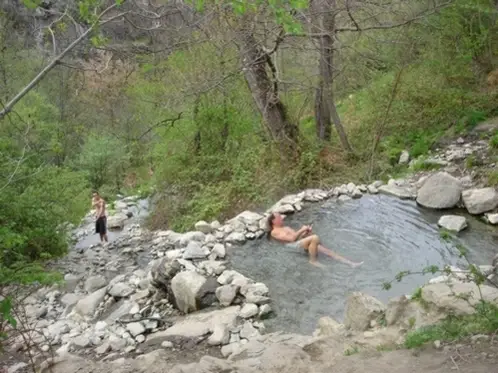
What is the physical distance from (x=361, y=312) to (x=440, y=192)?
432 centimetres

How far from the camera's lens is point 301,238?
8328mm

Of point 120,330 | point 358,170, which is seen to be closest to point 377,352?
point 120,330

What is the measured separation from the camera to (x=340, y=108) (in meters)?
16.6

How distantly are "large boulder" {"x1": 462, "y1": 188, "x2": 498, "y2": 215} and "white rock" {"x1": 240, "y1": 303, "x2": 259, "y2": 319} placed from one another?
14.5 ft

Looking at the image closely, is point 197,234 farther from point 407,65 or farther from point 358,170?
point 407,65

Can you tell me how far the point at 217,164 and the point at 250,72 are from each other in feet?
8.17

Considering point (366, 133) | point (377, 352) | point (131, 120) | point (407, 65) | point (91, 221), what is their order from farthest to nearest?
point (131, 120) < point (91, 221) < point (366, 133) < point (407, 65) < point (377, 352)

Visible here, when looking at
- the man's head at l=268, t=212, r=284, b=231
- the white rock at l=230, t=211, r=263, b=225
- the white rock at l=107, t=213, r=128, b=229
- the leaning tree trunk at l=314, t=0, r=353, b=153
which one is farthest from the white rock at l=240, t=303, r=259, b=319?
the white rock at l=107, t=213, r=128, b=229

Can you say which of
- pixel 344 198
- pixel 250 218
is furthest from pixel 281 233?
pixel 344 198

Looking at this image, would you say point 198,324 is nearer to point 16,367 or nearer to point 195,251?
point 195,251

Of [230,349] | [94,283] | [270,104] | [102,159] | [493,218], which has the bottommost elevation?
[94,283]

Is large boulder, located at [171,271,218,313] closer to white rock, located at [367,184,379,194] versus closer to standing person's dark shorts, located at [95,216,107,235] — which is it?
white rock, located at [367,184,379,194]

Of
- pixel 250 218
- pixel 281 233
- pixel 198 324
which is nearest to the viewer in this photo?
pixel 198 324

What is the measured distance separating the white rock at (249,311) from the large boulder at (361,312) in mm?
1295
